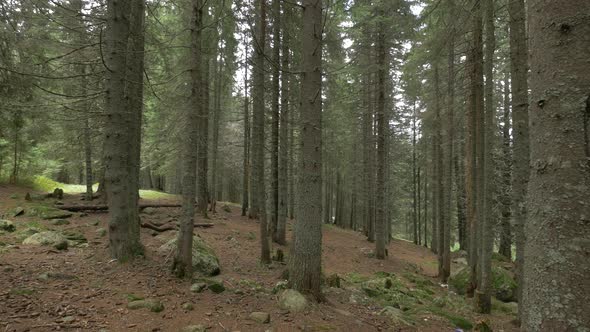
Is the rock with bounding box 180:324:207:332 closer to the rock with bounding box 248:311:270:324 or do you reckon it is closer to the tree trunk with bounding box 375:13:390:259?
the rock with bounding box 248:311:270:324

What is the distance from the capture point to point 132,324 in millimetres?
4203

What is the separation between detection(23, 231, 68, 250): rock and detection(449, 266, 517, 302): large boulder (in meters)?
10.9

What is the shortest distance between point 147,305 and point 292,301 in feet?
7.00

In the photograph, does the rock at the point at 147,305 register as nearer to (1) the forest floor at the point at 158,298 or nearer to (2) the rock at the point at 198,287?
(1) the forest floor at the point at 158,298

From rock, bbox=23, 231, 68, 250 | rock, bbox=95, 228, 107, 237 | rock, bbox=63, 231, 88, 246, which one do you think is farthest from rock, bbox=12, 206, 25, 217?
rock, bbox=23, 231, 68, 250

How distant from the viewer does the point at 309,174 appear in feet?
18.0

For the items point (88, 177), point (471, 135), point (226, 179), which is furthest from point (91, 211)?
point (226, 179)

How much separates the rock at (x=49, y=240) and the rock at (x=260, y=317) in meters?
A: 5.30

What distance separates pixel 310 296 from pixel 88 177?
12358 mm

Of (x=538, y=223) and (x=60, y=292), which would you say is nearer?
(x=538, y=223)

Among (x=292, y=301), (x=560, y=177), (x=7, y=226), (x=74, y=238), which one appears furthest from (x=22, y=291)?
(x=560, y=177)

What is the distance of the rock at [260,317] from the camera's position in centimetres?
466

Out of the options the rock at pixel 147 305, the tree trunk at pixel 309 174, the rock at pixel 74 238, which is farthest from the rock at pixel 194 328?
the rock at pixel 74 238

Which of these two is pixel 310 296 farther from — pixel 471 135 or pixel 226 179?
pixel 226 179
